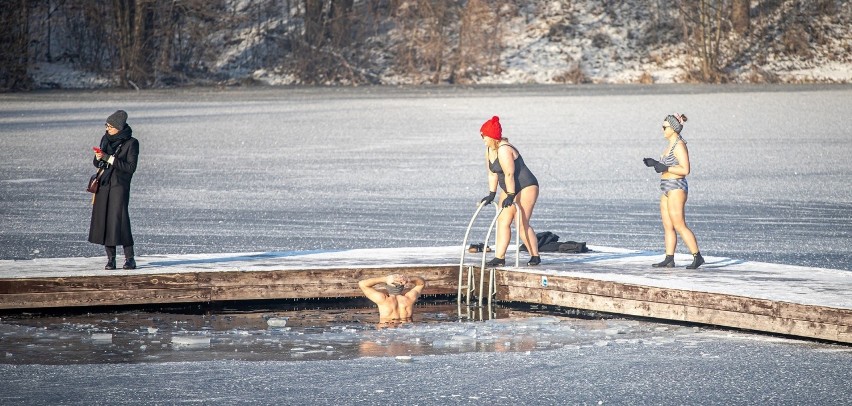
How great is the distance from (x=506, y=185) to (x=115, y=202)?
3144 mm

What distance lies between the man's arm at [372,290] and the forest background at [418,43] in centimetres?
3401

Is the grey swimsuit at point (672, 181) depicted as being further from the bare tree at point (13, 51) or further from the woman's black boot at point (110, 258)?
the bare tree at point (13, 51)

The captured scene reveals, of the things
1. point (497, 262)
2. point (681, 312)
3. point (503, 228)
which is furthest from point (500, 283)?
point (681, 312)

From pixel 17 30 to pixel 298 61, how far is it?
912 centimetres

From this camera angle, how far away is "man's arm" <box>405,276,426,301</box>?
10.8m

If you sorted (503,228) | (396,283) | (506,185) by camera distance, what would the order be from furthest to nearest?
(503,228) → (506,185) → (396,283)

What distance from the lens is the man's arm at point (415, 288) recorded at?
10.8 m

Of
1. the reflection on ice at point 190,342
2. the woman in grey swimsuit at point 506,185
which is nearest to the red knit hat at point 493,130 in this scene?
the woman in grey swimsuit at point 506,185

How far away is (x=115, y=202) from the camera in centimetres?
1105

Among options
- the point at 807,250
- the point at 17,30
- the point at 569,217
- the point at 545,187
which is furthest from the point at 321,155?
the point at 17,30

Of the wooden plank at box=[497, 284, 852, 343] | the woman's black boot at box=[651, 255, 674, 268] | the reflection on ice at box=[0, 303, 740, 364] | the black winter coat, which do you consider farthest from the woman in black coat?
the woman's black boot at box=[651, 255, 674, 268]

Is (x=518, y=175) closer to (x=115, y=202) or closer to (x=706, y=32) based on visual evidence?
(x=115, y=202)

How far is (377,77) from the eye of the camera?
153 feet

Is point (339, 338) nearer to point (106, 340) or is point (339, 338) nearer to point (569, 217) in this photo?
point (106, 340)
